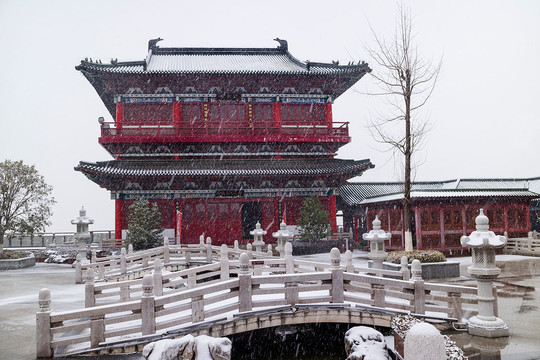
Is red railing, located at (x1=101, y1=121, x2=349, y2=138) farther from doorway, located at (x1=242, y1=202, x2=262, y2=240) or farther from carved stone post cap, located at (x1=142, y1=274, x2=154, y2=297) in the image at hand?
carved stone post cap, located at (x1=142, y1=274, x2=154, y2=297)

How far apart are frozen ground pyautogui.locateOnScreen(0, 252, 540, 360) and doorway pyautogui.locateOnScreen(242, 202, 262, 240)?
22.0 ft

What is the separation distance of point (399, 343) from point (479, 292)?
10.0 feet

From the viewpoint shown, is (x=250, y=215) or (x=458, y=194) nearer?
(x=458, y=194)

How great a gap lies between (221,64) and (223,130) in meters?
6.26

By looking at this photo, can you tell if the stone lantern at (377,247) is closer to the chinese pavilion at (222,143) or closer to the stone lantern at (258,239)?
the stone lantern at (258,239)

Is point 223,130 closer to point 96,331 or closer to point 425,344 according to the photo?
point 96,331

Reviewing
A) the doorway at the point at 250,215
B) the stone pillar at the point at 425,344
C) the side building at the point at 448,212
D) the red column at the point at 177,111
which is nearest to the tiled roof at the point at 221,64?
the red column at the point at 177,111

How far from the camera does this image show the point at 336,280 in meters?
10.3

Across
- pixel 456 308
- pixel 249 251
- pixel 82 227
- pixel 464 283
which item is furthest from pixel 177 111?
pixel 456 308

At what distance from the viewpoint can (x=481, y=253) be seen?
9.38 metres

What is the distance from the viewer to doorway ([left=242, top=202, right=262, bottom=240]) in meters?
28.4

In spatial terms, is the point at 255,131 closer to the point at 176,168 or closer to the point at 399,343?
the point at 176,168

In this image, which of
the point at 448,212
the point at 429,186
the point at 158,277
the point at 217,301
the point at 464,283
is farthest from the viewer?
the point at 429,186

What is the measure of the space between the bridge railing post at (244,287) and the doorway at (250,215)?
1846cm
